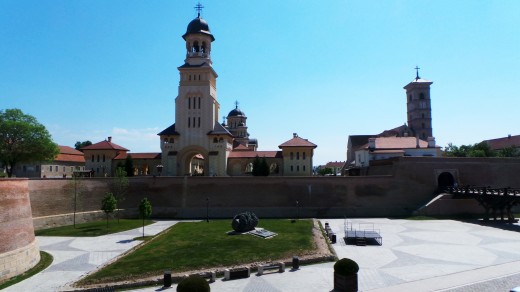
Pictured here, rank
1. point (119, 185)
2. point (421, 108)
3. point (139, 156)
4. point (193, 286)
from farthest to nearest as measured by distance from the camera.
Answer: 1. point (421, 108)
2. point (139, 156)
3. point (119, 185)
4. point (193, 286)

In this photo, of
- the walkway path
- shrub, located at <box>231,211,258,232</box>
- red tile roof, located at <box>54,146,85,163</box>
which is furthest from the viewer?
red tile roof, located at <box>54,146,85,163</box>

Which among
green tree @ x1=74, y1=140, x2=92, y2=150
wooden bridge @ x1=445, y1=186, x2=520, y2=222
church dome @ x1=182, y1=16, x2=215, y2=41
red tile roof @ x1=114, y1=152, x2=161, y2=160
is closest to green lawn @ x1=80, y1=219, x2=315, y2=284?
wooden bridge @ x1=445, y1=186, x2=520, y2=222

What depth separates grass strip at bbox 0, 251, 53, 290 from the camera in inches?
683

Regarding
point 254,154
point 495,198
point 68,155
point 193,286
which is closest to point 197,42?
point 254,154

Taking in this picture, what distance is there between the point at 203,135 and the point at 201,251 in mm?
27127

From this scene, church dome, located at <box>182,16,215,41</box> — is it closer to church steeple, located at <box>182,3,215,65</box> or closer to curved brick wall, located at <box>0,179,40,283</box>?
church steeple, located at <box>182,3,215,65</box>

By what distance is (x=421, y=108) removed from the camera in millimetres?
74375

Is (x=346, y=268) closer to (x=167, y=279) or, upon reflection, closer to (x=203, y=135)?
(x=167, y=279)

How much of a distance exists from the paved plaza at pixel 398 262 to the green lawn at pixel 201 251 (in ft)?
5.67

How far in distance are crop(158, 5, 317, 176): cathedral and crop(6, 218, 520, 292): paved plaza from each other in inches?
715

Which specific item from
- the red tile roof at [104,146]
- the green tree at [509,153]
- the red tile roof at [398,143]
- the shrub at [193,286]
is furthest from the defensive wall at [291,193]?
the green tree at [509,153]

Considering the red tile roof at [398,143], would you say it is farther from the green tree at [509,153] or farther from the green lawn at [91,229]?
the green lawn at [91,229]

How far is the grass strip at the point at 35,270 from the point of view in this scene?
57.0 feet

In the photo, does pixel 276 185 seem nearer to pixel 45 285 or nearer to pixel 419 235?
pixel 419 235
